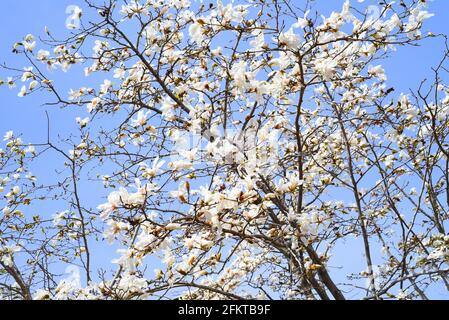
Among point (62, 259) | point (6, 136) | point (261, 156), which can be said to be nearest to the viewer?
point (261, 156)

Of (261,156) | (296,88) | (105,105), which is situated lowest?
(261,156)

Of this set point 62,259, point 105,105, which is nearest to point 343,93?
point 105,105

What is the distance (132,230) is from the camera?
6.86ft

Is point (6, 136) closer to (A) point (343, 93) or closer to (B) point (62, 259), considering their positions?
(B) point (62, 259)

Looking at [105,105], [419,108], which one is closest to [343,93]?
[419,108]

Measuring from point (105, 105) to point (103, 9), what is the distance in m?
0.74

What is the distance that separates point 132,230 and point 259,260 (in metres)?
1.87
